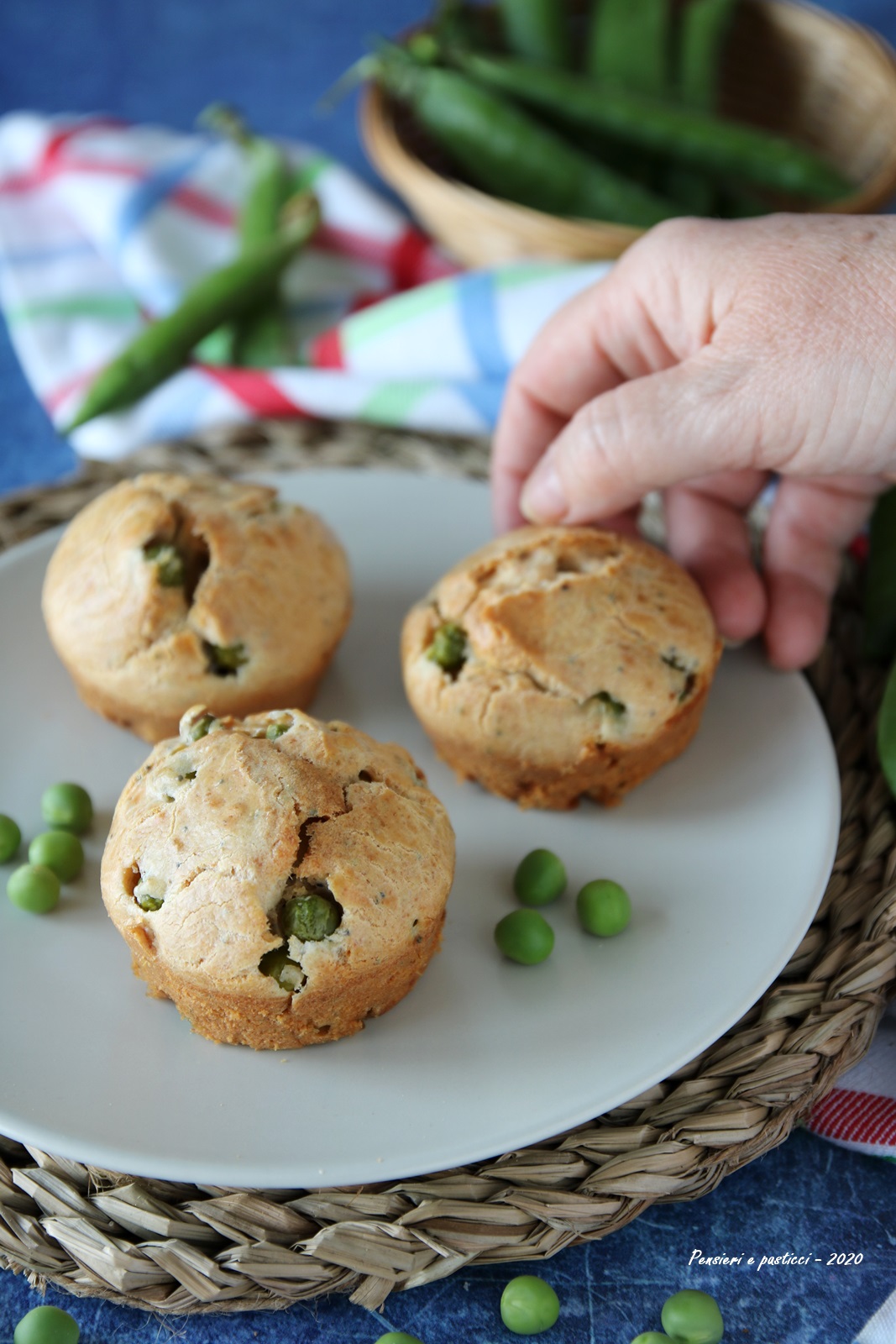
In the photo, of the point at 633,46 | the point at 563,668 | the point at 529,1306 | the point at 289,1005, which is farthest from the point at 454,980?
the point at 633,46

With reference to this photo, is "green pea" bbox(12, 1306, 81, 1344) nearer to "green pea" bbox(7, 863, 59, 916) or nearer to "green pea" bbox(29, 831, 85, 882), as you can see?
"green pea" bbox(7, 863, 59, 916)

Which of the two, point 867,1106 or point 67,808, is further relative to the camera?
point 67,808

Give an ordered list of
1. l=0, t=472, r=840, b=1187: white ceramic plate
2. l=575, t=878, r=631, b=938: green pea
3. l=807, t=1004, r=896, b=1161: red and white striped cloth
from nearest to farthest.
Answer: l=0, t=472, r=840, b=1187: white ceramic plate, l=807, t=1004, r=896, b=1161: red and white striped cloth, l=575, t=878, r=631, b=938: green pea

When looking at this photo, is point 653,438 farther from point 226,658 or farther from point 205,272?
point 205,272

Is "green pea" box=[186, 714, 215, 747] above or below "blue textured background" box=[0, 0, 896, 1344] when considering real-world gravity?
above

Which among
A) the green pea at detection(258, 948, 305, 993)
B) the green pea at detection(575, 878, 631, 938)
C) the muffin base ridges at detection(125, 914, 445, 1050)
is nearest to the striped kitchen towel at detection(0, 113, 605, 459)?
the green pea at detection(575, 878, 631, 938)

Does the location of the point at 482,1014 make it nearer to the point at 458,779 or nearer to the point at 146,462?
the point at 458,779
